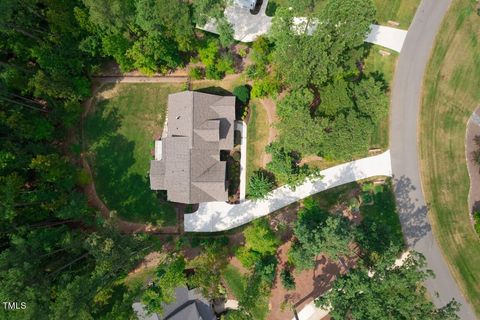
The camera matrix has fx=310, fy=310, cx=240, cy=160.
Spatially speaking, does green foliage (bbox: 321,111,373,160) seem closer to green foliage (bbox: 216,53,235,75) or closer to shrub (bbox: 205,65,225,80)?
green foliage (bbox: 216,53,235,75)

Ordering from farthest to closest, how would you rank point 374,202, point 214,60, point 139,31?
1. point 214,60
2. point 374,202
3. point 139,31

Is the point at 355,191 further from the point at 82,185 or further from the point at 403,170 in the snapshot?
the point at 82,185

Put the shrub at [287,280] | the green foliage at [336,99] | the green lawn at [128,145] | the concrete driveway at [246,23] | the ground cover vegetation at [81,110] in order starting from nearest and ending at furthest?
the ground cover vegetation at [81,110], the green foliage at [336,99], the shrub at [287,280], the green lawn at [128,145], the concrete driveway at [246,23]

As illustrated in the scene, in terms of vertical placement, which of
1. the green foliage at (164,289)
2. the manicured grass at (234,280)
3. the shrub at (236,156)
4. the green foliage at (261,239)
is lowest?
the manicured grass at (234,280)

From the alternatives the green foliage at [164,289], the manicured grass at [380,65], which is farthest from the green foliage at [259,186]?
the manicured grass at [380,65]

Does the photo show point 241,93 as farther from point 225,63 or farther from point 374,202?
point 374,202

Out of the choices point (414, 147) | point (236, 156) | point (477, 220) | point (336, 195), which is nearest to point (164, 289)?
point (236, 156)

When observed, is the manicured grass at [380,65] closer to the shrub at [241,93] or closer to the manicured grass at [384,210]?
the manicured grass at [384,210]

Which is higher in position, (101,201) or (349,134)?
(349,134)
